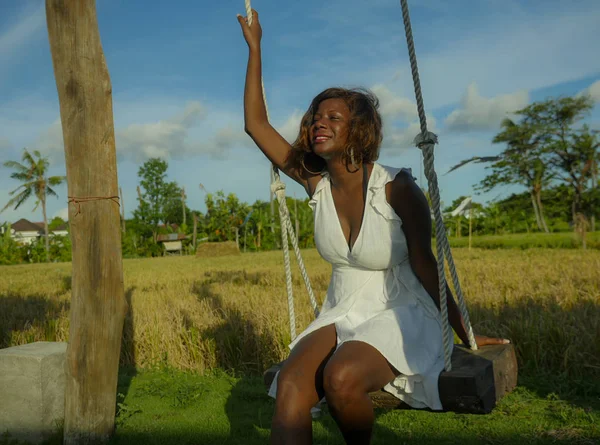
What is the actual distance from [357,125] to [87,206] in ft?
5.53

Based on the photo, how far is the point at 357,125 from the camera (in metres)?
2.73

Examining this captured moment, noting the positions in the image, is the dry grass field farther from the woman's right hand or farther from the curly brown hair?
the woman's right hand

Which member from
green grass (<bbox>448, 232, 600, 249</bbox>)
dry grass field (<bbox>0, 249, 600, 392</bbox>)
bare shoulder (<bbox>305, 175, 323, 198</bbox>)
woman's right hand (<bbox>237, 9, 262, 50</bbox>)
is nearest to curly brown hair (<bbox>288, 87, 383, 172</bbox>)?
bare shoulder (<bbox>305, 175, 323, 198</bbox>)

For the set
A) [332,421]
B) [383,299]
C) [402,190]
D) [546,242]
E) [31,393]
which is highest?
[402,190]

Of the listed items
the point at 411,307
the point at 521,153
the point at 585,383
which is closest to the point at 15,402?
the point at 411,307

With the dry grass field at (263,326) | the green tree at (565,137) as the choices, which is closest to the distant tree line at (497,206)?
the green tree at (565,137)

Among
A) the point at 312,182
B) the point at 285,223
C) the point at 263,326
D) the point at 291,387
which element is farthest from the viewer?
the point at 263,326

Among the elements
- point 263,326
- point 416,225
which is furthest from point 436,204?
point 263,326

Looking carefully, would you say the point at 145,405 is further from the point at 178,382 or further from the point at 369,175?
the point at 369,175

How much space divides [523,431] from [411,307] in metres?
1.65

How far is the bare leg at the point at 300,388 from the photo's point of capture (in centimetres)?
218

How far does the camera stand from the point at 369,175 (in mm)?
2729

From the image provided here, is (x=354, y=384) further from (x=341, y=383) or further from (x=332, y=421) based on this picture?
(x=332, y=421)

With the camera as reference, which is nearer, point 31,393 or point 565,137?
point 31,393
